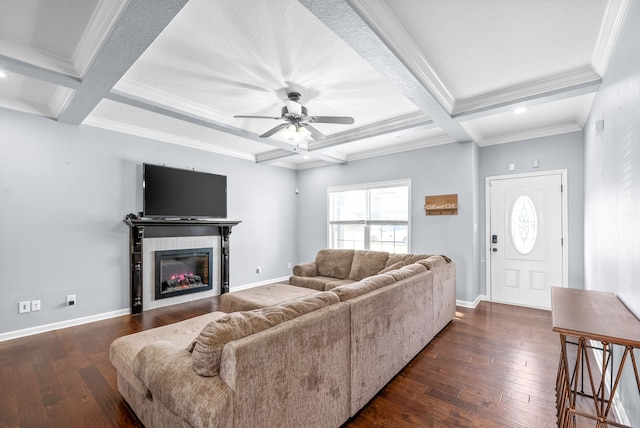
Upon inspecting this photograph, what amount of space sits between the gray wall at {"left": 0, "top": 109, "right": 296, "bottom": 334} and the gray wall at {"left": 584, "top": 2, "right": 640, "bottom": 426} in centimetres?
521

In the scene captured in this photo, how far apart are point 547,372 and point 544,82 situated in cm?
274

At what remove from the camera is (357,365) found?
193cm

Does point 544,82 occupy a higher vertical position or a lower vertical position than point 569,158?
higher

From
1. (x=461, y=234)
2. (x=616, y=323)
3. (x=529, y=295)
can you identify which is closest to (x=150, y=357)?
(x=616, y=323)

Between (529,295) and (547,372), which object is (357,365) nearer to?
(547,372)

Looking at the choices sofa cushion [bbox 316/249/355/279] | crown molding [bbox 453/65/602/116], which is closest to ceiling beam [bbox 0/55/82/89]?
sofa cushion [bbox 316/249/355/279]

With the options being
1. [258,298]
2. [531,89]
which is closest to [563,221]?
[531,89]

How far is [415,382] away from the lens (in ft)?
7.84

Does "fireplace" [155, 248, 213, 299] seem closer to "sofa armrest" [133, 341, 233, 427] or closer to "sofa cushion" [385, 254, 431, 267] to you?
"sofa cushion" [385, 254, 431, 267]

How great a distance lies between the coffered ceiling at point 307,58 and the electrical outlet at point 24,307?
224 centimetres

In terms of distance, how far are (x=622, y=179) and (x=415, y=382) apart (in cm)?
210

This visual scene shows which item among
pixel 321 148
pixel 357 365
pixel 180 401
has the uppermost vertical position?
pixel 321 148

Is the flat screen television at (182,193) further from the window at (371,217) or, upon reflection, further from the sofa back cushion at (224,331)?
the sofa back cushion at (224,331)

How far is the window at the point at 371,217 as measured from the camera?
5320 mm
